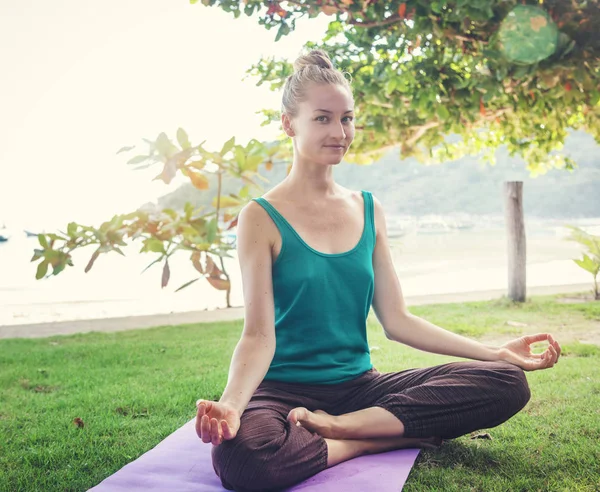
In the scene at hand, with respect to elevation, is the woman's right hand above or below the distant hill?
below

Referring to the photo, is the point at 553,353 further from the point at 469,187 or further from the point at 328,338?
the point at 469,187

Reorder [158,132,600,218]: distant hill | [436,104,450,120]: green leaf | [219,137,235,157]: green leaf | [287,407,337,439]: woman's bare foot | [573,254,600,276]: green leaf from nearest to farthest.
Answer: [287,407,337,439]: woman's bare foot → [219,137,235,157]: green leaf → [436,104,450,120]: green leaf → [573,254,600,276]: green leaf → [158,132,600,218]: distant hill

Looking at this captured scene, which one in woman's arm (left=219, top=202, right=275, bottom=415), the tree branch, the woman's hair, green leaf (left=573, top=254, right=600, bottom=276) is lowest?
green leaf (left=573, top=254, right=600, bottom=276)

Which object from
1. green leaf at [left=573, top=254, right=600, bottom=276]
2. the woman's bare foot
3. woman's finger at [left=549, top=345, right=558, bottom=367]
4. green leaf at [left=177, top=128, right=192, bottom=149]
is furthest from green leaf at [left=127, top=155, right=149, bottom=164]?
green leaf at [left=573, top=254, right=600, bottom=276]

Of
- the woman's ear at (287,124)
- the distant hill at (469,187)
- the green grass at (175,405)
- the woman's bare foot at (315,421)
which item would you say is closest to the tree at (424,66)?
the green grass at (175,405)

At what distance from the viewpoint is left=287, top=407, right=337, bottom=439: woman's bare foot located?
202 cm

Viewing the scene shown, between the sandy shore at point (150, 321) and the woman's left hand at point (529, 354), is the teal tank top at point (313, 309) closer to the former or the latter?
the woman's left hand at point (529, 354)

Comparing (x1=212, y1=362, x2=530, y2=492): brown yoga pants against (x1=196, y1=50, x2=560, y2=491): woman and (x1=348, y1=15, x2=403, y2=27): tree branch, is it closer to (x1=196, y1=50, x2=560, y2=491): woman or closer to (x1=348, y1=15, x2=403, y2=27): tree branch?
(x1=196, y1=50, x2=560, y2=491): woman

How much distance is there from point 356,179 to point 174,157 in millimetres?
62153

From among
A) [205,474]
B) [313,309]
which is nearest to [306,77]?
[313,309]

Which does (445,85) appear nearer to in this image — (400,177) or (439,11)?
(439,11)

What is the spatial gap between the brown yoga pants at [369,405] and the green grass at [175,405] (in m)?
0.17

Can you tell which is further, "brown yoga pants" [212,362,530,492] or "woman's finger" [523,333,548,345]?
"woman's finger" [523,333,548,345]

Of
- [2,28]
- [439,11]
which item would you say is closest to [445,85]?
[439,11]
